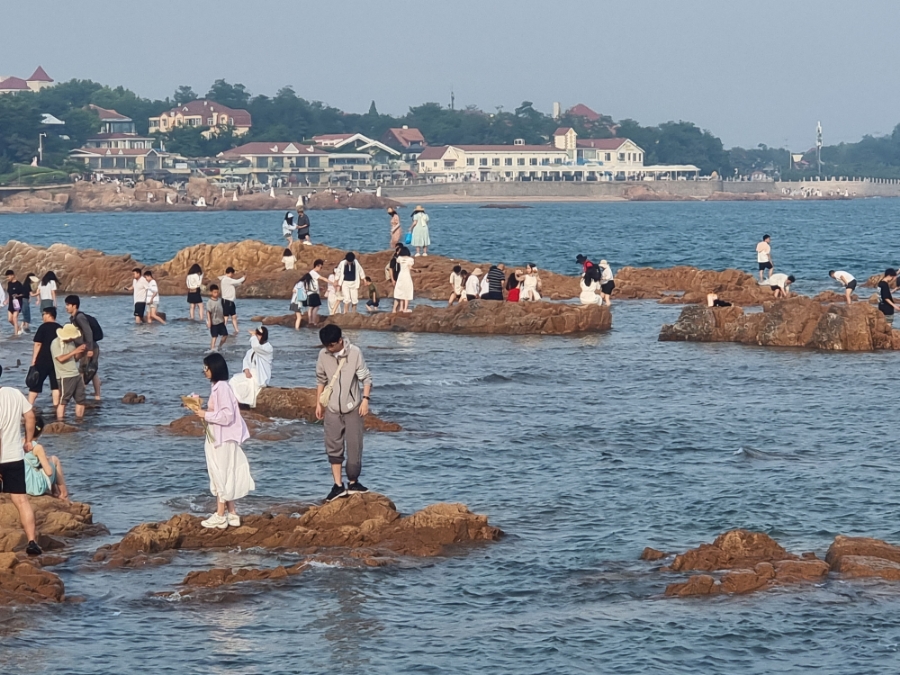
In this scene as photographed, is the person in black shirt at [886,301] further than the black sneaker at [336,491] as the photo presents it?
Yes

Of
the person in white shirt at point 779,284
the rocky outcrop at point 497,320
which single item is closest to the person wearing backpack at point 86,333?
the rocky outcrop at point 497,320

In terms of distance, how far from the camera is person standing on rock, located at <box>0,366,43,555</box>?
409 inches

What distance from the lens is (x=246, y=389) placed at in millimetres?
17078

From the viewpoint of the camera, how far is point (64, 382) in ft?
53.8

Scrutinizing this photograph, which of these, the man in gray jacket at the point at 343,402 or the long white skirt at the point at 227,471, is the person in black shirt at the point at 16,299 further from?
the long white skirt at the point at 227,471

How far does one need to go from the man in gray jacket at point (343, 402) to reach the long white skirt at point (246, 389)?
5168 mm

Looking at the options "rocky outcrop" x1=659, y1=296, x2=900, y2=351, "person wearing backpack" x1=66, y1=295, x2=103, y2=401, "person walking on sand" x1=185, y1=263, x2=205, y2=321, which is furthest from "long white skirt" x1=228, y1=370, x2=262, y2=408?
"person walking on sand" x1=185, y1=263, x2=205, y2=321

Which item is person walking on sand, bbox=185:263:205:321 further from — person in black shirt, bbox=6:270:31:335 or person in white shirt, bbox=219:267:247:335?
person in black shirt, bbox=6:270:31:335

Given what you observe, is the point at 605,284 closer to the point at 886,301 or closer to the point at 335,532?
the point at 886,301

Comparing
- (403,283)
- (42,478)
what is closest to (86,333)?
(42,478)

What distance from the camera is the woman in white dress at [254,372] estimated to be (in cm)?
1708

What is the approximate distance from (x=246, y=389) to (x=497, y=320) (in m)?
10.3

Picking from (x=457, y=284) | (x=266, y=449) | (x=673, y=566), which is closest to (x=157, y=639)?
(x=673, y=566)

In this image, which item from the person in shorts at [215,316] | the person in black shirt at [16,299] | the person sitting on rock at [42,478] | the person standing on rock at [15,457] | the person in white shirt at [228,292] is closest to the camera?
the person standing on rock at [15,457]
